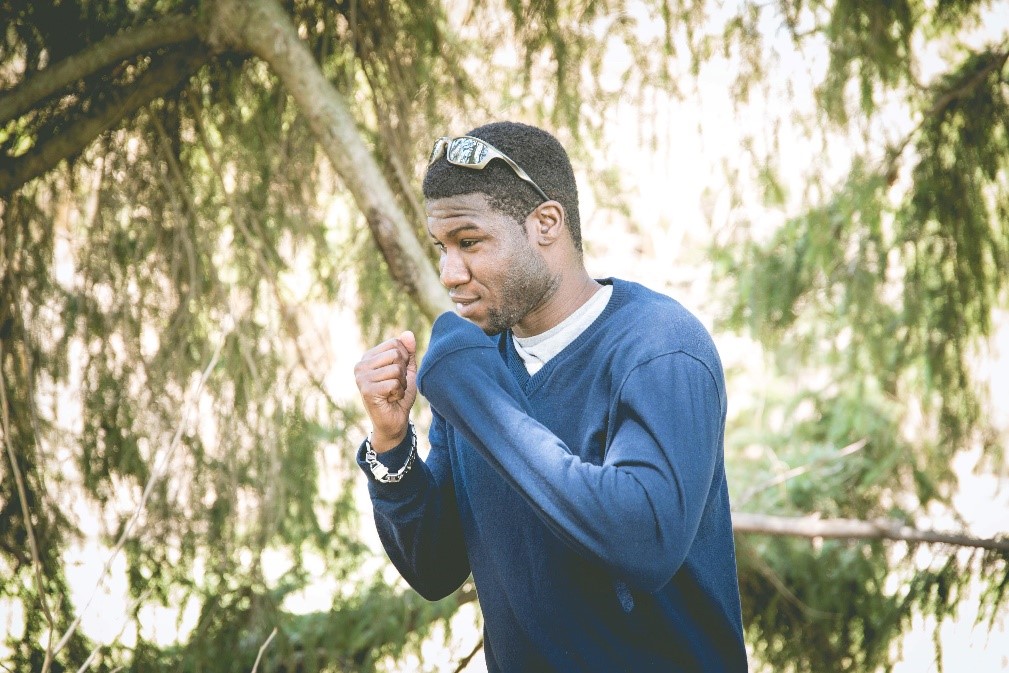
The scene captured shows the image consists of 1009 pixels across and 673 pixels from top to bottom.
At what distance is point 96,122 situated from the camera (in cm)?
283

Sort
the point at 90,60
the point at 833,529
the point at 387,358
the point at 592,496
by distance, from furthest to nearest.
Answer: the point at 833,529 → the point at 90,60 → the point at 387,358 → the point at 592,496

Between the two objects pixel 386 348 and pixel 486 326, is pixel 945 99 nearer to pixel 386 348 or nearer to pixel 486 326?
pixel 486 326

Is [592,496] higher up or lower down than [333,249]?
lower down

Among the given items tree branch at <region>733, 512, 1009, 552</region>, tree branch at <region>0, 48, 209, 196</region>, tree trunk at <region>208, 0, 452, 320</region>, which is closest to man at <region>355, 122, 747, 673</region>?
tree trunk at <region>208, 0, 452, 320</region>

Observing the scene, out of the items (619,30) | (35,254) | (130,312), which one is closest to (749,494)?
(619,30)

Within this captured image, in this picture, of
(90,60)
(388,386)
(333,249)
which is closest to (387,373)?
(388,386)

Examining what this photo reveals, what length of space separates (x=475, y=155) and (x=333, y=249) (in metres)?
2.32

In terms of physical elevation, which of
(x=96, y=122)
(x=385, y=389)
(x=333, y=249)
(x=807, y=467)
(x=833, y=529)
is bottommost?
(x=833, y=529)

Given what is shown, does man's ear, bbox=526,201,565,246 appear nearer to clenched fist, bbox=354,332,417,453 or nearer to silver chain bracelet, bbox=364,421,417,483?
clenched fist, bbox=354,332,417,453

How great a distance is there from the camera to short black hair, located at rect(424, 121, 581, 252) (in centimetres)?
158

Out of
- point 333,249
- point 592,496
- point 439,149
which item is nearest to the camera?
point 592,496

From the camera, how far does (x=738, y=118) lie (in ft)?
11.6

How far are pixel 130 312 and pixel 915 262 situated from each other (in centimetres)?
297

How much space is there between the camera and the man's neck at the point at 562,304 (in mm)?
1622
